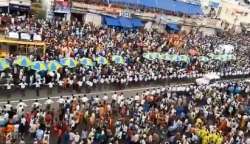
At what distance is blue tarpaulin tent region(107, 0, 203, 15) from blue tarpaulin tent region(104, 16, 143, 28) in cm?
184

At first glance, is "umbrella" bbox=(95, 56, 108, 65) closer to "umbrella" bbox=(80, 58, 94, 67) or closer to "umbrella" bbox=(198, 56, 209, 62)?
"umbrella" bbox=(80, 58, 94, 67)

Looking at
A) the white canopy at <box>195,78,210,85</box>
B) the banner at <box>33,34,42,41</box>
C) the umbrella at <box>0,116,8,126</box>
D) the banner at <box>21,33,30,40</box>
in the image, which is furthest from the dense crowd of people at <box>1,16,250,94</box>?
the umbrella at <box>0,116,8,126</box>

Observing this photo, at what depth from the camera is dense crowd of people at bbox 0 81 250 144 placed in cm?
2378

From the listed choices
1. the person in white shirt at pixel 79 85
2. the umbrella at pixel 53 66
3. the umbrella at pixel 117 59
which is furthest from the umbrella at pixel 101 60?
the umbrella at pixel 53 66

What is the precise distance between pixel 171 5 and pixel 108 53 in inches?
822

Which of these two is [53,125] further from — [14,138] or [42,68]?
[42,68]

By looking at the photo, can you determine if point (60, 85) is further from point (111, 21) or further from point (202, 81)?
point (111, 21)

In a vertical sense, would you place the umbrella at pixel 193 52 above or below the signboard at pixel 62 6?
below

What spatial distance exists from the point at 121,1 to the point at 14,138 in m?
29.9

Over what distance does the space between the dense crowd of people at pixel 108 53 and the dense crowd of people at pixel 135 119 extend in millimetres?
2254

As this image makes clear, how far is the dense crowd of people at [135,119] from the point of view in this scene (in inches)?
936

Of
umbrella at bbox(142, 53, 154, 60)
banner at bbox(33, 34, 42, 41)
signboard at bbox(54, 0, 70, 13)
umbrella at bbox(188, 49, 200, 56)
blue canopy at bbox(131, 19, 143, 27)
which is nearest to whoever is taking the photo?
banner at bbox(33, 34, 42, 41)

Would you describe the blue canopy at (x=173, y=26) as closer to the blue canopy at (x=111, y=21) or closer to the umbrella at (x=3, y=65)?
the blue canopy at (x=111, y=21)

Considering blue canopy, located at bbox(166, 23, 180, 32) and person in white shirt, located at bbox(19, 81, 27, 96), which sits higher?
blue canopy, located at bbox(166, 23, 180, 32)
